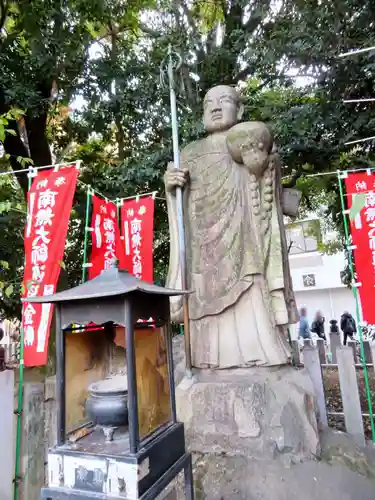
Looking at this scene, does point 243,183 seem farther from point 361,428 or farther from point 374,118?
point 374,118

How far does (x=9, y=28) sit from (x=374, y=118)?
659 cm

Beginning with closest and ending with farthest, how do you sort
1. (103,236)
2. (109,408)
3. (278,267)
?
1. (109,408)
2. (278,267)
3. (103,236)

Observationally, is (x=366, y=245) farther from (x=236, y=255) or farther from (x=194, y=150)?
(x=194, y=150)

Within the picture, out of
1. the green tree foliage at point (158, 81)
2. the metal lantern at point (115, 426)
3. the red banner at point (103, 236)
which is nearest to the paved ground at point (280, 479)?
the metal lantern at point (115, 426)

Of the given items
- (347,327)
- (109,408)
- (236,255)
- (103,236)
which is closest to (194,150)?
(236,255)

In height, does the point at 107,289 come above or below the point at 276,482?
above

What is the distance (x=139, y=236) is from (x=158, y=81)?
3167 mm

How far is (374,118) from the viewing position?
6.06 m

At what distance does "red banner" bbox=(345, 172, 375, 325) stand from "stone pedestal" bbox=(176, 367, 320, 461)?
63.5 inches

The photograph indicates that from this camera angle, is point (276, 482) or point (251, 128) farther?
point (251, 128)

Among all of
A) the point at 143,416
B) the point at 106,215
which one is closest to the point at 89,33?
the point at 106,215

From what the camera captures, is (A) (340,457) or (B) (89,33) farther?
(B) (89,33)

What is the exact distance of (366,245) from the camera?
4.61 m

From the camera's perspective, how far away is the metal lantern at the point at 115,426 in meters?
2.04
